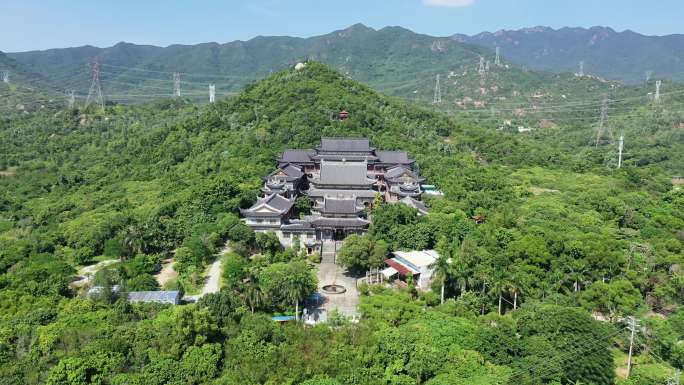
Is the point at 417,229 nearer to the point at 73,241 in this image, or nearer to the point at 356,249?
the point at 356,249

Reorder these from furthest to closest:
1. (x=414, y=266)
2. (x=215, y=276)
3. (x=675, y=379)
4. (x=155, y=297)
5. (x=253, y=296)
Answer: (x=215, y=276)
(x=414, y=266)
(x=155, y=297)
(x=253, y=296)
(x=675, y=379)

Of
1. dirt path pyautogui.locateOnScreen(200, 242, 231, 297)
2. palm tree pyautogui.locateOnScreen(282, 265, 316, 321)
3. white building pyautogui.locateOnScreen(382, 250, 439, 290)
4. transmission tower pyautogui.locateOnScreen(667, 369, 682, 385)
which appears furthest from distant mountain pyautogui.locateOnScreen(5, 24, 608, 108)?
transmission tower pyautogui.locateOnScreen(667, 369, 682, 385)

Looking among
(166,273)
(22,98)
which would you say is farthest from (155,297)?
(22,98)

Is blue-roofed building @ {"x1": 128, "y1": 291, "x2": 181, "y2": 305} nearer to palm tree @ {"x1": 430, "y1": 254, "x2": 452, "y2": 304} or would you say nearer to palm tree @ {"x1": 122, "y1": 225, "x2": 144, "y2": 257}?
palm tree @ {"x1": 122, "y1": 225, "x2": 144, "y2": 257}

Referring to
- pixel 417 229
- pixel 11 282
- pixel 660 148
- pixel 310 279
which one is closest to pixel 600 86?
pixel 660 148

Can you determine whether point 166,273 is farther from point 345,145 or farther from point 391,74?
point 391,74
